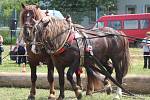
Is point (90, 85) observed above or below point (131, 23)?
above

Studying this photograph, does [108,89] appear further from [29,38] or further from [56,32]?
[29,38]

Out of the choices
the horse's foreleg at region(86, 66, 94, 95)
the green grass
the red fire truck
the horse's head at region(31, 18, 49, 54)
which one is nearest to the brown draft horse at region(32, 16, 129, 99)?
the horse's head at region(31, 18, 49, 54)

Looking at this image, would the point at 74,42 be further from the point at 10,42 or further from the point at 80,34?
the point at 10,42

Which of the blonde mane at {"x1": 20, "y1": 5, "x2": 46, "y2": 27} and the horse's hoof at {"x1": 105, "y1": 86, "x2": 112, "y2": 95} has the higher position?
the blonde mane at {"x1": 20, "y1": 5, "x2": 46, "y2": 27}

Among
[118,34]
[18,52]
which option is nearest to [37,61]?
[118,34]

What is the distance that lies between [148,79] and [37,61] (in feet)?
9.00

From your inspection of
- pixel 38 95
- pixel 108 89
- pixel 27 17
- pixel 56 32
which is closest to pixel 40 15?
pixel 27 17

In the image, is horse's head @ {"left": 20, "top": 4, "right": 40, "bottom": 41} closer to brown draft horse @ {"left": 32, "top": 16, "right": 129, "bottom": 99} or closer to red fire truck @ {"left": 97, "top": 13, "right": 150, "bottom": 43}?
brown draft horse @ {"left": 32, "top": 16, "right": 129, "bottom": 99}

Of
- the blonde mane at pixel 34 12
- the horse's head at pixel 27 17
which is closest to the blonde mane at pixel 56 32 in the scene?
the horse's head at pixel 27 17

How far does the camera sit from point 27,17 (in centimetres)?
951

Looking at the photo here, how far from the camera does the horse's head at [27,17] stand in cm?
918

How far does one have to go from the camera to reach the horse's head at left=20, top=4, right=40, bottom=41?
9180 mm

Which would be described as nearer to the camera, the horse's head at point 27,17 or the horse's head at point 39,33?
the horse's head at point 39,33

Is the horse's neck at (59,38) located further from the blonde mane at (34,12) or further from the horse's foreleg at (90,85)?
the horse's foreleg at (90,85)
